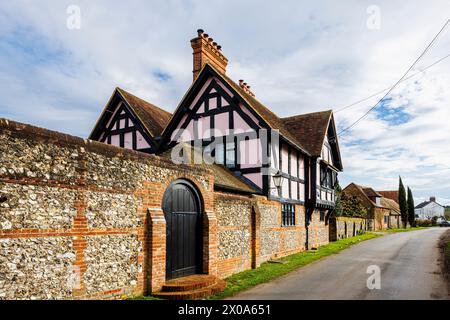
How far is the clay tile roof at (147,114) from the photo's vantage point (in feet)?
62.4

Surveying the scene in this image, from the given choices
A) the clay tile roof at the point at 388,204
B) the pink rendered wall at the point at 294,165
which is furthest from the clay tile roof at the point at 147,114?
the clay tile roof at the point at 388,204

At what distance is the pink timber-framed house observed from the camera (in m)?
15.9

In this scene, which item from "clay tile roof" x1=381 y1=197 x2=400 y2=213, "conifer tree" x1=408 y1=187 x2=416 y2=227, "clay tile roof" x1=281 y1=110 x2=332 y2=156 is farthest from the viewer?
"conifer tree" x1=408 y1=187 x2=416 y2=227

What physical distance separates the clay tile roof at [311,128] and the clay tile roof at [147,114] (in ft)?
29.3

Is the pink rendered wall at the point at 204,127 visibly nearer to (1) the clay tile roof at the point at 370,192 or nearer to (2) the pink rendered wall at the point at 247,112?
(2) the pink rendered wall at the point at 247,112

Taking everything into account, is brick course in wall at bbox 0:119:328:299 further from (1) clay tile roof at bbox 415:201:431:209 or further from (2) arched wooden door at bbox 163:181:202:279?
(1) clay tile roof at bbox 415:201:431:209

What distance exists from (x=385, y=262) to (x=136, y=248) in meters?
11.8

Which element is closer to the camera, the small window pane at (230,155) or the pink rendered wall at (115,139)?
the small window pane at (230,155)

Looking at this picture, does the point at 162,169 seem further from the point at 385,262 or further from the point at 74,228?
the point at 385,262

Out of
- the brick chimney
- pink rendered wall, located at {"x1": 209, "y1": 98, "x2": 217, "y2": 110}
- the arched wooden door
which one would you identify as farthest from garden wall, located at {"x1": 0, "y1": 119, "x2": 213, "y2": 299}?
the brick chimney

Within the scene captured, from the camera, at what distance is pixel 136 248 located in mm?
7918
